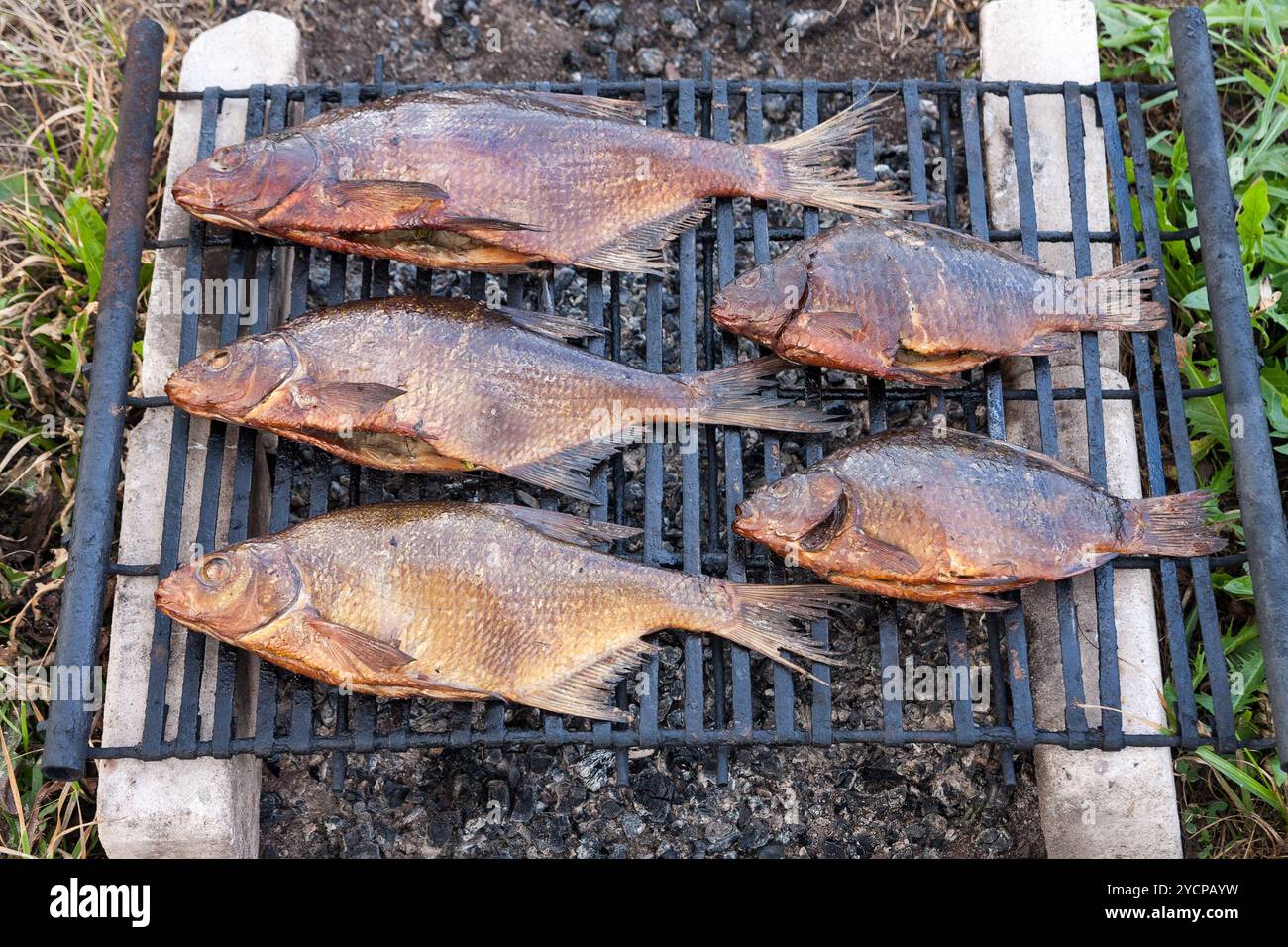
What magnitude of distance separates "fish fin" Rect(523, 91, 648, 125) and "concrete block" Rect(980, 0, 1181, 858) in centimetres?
177

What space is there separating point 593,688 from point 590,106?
2.58m

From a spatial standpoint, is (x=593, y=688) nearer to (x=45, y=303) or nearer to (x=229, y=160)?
(x=229, y=160)

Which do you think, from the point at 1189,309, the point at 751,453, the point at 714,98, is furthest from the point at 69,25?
the point at 1189,309

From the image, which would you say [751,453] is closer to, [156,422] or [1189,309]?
[1189,309]

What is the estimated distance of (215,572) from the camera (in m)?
4.23

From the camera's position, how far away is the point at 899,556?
4242mm

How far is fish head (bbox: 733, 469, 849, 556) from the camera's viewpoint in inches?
169

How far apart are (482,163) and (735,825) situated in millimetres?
3087

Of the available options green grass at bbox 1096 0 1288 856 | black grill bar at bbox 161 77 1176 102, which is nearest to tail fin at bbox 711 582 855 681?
green grass at bbox 1096 0 1288 856

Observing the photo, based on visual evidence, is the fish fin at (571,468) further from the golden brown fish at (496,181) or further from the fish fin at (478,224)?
the fish fin at (478,224)

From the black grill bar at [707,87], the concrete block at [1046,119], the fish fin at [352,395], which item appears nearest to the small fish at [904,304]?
the concrete block at [1046,119]

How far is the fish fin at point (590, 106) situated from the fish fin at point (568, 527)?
1765mm

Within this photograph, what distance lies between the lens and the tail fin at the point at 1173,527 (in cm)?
445

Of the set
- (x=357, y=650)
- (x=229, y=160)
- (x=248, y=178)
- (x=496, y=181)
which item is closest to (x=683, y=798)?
(x=357, y=650)
